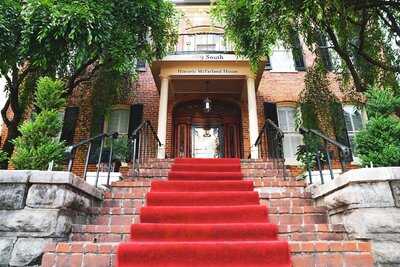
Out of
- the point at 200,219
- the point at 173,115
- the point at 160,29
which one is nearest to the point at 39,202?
the point at 200,219

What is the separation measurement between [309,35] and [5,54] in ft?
18.5

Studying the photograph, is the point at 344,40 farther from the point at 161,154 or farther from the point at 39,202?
the point at 39,202

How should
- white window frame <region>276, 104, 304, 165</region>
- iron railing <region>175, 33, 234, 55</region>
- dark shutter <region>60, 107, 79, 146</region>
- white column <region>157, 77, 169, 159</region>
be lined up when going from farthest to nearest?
dark shutter <region>60, 107, 79, 146</region> → iron railing <region>175, 33, 234, 55</region> → white window frame <region>276, 104, 304, 165</region> → white column <region>157, 77, 169, 159</region>

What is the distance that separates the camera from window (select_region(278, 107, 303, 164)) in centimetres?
848

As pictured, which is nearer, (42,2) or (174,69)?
(42,2)

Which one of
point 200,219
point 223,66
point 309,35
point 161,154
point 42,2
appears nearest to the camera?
point 200,219

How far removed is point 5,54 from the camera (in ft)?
17.4

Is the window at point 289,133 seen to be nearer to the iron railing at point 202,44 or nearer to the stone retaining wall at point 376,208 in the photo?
the iron railing at point 202,44

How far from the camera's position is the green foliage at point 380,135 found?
346 centimetres

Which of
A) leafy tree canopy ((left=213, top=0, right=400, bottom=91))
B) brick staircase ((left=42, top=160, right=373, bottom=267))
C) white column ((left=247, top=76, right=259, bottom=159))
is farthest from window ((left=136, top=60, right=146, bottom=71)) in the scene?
brick staircase ((left=42, top=160, right=373, bottom=267))

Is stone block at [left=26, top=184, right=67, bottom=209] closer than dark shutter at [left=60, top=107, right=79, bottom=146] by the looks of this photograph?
Yes

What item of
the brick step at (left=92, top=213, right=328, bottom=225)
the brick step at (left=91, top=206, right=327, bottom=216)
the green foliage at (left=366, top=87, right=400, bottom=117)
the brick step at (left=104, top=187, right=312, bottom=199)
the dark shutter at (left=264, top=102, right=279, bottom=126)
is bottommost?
the brick step at (left=92, top=213, right=328, bottom=225)

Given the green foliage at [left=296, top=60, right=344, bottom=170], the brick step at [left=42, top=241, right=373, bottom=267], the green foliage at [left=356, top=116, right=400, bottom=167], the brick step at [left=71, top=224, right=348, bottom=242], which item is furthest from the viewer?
the green foliage at [left=296, top=60, right=344, bottom=170]

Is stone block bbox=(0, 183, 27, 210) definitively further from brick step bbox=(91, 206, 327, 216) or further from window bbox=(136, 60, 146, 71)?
window bbox=(136, 60, 146, 71)
